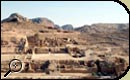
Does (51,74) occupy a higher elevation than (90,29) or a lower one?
lower

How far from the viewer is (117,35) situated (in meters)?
34.2

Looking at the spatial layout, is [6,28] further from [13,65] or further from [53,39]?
[13,65]

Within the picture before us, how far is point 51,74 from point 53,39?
11.9 metres

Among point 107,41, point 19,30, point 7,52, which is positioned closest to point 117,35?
point 107,41

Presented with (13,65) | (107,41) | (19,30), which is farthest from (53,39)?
(13,65)

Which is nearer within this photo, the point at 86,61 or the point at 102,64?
the point at 102,64

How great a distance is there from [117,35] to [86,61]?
15975mm

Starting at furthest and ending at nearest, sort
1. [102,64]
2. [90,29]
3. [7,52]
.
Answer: [90,29], [7,52], [102,64]

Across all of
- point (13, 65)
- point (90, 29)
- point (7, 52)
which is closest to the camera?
point (13, 65)

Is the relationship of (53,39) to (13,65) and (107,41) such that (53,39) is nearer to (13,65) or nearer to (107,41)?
(107,41)

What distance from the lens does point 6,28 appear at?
31750 mm

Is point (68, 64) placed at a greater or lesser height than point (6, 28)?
lesser

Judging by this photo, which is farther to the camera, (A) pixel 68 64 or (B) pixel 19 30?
(B) pixel 19 30

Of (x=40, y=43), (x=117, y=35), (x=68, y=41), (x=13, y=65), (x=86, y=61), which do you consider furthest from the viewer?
(x=117, y=35)
